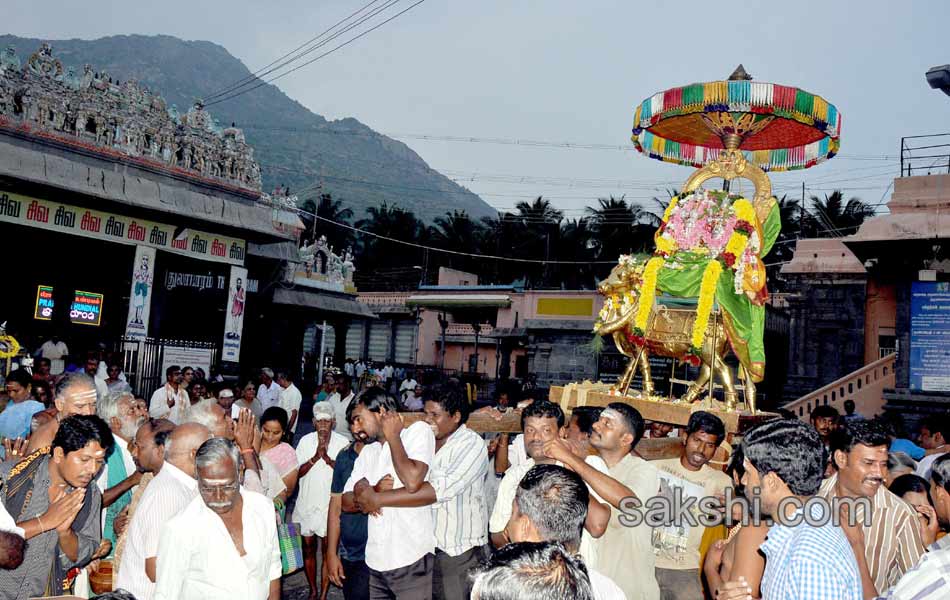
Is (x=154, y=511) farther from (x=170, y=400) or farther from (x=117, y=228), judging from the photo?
(x=117, y=228)

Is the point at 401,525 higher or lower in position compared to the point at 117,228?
lower

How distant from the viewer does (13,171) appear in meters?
13.6

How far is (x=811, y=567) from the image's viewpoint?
245 centimetres

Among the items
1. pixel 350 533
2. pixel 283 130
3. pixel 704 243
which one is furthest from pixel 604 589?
pixel 283 130

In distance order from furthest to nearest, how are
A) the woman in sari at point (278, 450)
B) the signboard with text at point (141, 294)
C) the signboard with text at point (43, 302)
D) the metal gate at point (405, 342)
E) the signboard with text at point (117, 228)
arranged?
the metal gate at point (405, 342), the signboard with text at point (43, 302), the signboard with text at point (141, 294), the signboard with text at point (117, 228), the woman in sari at point (278, 450)

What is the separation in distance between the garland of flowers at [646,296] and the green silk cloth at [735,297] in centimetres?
10

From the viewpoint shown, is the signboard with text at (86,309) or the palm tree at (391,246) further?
the palm tree at (391,246)

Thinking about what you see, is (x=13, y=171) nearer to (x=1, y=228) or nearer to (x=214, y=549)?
(x=1, y=228)

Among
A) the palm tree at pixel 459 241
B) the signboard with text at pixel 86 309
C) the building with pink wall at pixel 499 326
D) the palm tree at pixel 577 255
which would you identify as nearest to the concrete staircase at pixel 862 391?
the building with pink wall at pixel 499 326

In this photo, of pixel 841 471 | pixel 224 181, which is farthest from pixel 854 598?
pixel 224 181

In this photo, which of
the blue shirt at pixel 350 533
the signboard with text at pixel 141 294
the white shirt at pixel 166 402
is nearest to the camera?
the blue shirt at pixel 350 533

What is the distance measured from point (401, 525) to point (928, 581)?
8.71 ft

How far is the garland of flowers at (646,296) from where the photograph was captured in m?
7.73

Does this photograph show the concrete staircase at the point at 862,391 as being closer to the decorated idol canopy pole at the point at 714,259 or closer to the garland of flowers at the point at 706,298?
the decorated idol canopy pole at the point at 714,259
